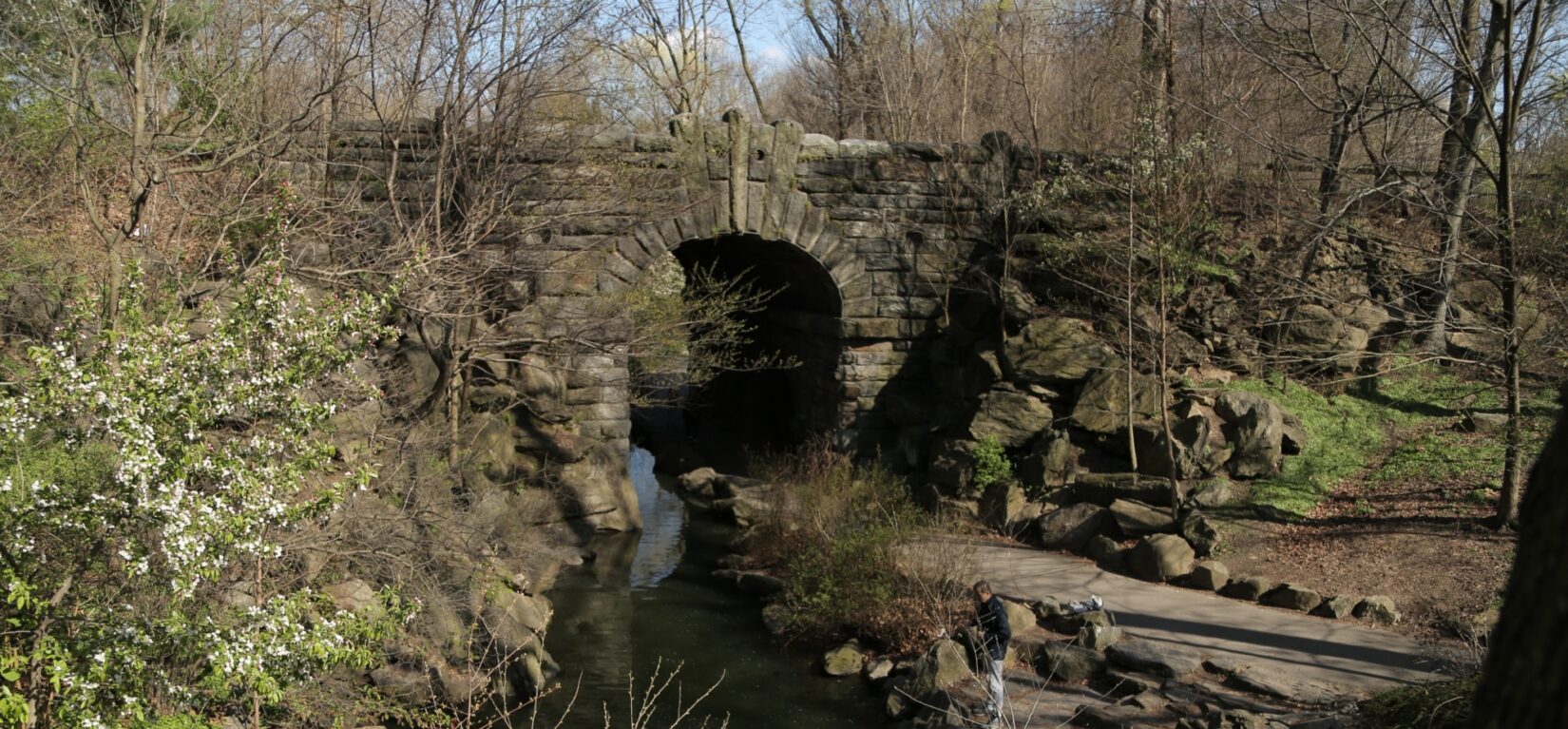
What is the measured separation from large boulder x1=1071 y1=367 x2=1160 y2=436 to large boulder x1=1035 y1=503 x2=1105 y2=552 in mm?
1107

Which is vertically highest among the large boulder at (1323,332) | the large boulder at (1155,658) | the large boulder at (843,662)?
the large boulder at (1323,332)

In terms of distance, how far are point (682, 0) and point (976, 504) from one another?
13786 millimetres

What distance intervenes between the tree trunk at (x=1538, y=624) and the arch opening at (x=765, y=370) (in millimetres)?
14472

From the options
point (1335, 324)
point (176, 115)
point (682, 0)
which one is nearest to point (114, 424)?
point (176, 115)

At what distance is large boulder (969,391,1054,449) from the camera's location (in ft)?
48.1

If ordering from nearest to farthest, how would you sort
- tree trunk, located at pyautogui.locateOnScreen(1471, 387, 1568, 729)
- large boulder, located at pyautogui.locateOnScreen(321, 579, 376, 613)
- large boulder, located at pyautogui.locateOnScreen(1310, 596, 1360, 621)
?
tree trunk, located at pyautogui.locateOnScreen(1471, 387, 1568, 729) < large boulder, located at pyautogui.locateOnScreen(321, 579, 376, 613) < large boulder, located at pyautogui.locateOnScreen(1310, 596, 1360, 621)

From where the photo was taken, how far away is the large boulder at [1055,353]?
578 inches

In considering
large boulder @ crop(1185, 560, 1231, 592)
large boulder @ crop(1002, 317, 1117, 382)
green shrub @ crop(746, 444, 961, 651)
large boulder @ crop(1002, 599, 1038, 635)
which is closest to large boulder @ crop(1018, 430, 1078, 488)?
large boulder @ crop(1002, 317, 1117, 382)

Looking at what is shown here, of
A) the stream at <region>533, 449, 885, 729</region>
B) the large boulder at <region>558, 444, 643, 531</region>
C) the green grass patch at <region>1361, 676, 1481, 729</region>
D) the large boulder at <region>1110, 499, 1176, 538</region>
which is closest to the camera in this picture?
the green grass patch at <region>1361, 676, 1481, 729</region>

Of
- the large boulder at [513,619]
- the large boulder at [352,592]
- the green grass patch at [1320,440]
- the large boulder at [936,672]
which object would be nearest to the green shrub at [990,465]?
the green grass patch at [1320,440]

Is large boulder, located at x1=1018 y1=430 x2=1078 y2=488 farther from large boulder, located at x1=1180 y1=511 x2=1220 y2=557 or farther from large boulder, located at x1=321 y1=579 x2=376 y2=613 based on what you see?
large boulder, located at x1=321 y1=579 x2=376 y2=613

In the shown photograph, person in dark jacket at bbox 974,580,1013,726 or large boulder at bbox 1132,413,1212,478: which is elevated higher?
large boulder at bbox 1132,413,1212,478

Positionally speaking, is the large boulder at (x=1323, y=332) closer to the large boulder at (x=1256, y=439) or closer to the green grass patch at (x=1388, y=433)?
the green grass patch at (x=1388, y=433)

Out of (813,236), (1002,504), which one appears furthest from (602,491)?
(1002,504)
